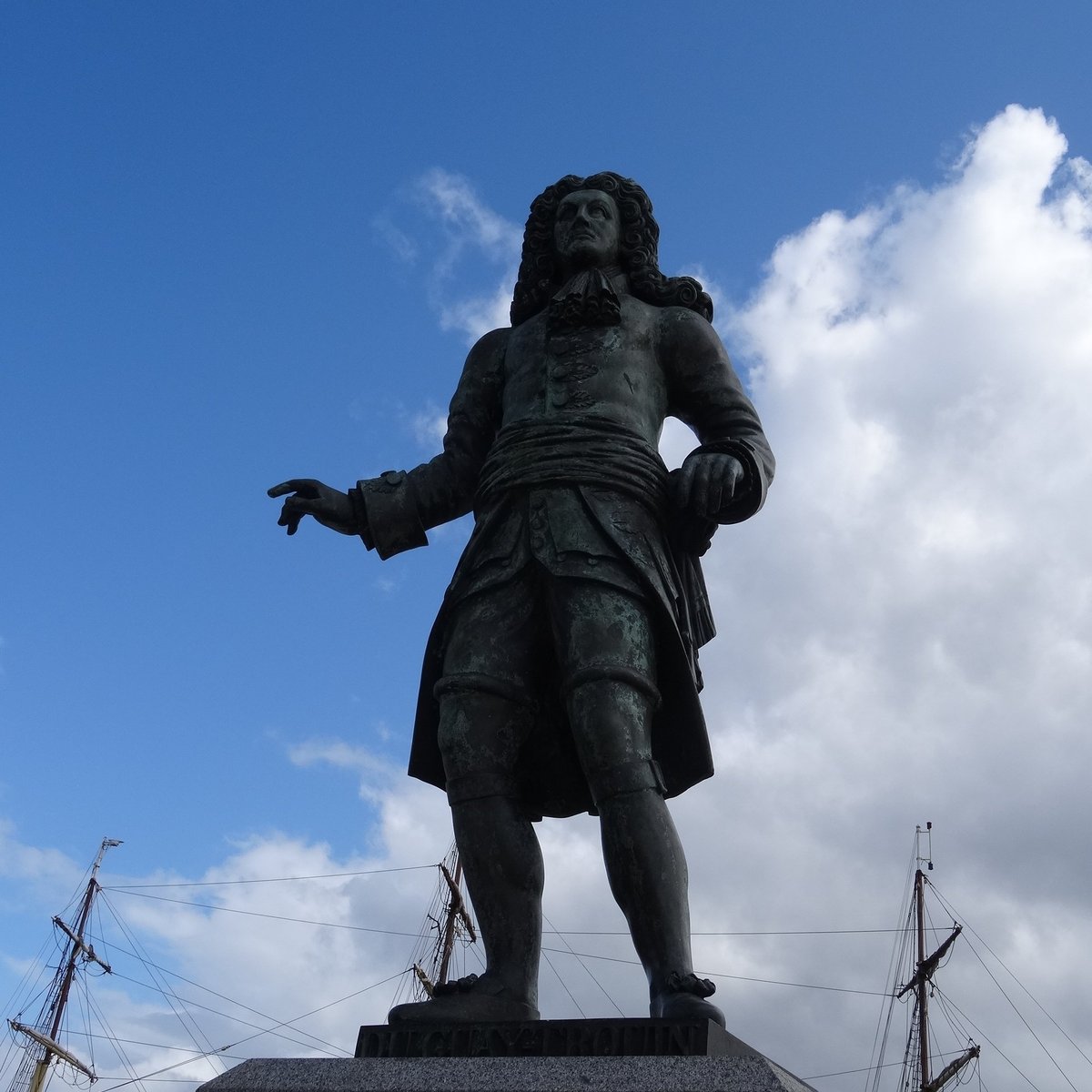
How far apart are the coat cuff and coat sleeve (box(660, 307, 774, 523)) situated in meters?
1.45

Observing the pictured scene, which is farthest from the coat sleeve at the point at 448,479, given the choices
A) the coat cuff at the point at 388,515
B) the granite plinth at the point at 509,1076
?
the granite plinth at the point at 509,1076

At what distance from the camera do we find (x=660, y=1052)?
4570 millimetres

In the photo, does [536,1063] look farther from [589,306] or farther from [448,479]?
[589,306]

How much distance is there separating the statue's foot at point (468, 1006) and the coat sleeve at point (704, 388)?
268 centimetres

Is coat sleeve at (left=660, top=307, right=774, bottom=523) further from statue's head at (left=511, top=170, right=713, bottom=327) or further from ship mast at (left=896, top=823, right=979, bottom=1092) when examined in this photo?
ship mast at (left=896, top=823, right=979, bottom=1092)

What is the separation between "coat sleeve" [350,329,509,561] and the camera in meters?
6.72

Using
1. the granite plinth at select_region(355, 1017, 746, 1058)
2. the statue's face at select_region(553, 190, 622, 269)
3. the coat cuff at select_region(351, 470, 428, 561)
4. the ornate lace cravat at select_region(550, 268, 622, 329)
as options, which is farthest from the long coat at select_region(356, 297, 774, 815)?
the granite plinth at select_region(355, 1017, 746, 1058)

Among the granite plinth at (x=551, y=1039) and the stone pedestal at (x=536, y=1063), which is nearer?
the stone pedestal at (x=536, y=1063)

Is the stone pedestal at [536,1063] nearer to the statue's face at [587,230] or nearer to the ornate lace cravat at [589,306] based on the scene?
the ornate lace cravat at [589,306]

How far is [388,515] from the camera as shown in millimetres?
6703

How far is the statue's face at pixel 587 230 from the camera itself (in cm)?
713

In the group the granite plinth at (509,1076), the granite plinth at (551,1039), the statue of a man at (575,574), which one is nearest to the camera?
the granite plinth at (509,1076)

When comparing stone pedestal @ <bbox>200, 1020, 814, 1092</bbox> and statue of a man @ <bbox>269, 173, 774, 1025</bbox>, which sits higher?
statue of a man @ <bbox>269, 173, 774, 1025</bbox>

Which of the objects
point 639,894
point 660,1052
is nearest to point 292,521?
point 639,894
